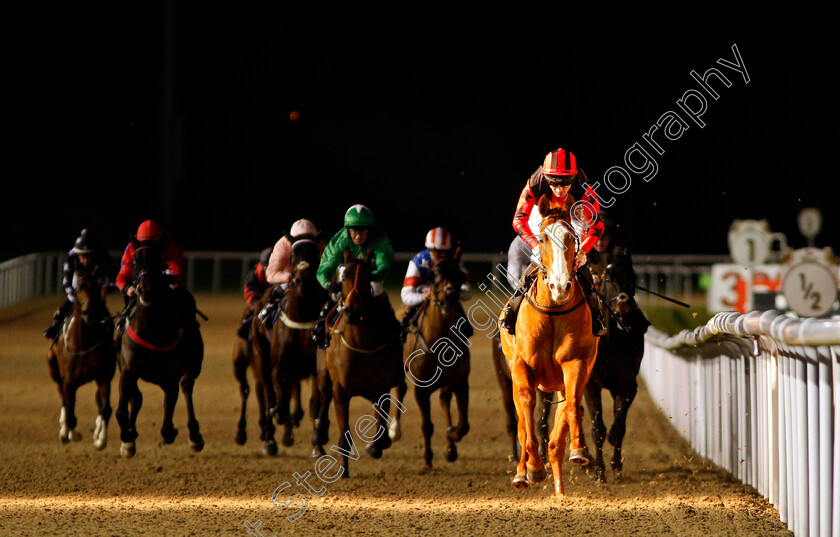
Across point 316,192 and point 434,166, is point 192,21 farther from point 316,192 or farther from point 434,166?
point 434,166

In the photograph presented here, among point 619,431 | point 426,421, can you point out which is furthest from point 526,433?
point 426,421

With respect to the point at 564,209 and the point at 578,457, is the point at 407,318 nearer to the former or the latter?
the point at 564,209

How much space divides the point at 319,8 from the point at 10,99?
35.2ft

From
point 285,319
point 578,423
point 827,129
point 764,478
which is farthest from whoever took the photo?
point 827,129

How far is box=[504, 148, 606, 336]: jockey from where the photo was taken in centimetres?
625

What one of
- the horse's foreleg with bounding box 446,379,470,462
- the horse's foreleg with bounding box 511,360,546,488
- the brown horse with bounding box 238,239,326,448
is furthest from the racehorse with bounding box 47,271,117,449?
the horse's foreleg with bounding box 511,360,546,488

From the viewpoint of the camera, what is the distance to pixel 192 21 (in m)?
35.6

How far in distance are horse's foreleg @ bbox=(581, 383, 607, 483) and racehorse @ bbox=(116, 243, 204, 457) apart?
3.66 meters

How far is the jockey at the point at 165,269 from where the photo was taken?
A: 31.3 feet

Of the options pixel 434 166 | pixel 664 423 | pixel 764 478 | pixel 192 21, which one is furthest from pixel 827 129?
pixel 764 478

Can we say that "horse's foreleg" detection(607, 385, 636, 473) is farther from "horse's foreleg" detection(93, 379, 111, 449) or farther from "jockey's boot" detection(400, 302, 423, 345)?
"horse's foreleg" detection(93, 379, 111, 449)

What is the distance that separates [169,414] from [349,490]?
244 cm

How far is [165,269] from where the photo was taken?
9.65 meters

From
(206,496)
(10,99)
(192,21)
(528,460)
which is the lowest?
(206,496)
